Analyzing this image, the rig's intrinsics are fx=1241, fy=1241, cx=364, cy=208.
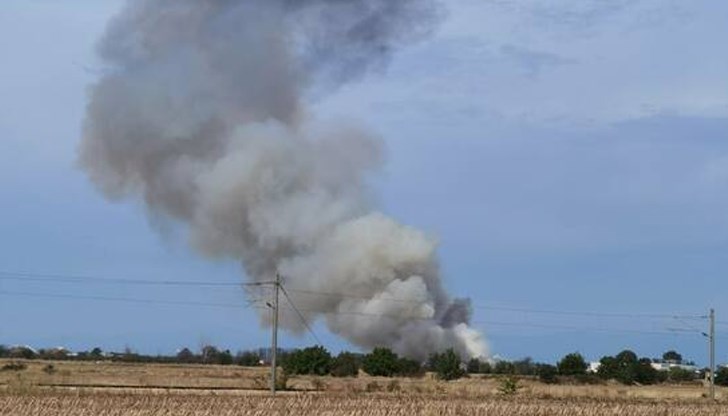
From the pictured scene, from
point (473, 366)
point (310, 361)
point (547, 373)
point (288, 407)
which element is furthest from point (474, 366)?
point (288, 407)

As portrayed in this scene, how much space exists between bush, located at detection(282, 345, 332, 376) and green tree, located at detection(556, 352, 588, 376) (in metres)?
22.3

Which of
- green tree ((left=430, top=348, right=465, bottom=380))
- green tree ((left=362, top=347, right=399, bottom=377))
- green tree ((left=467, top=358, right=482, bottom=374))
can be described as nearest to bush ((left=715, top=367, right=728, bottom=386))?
green tree ((left=467, top=358, right=482, bottom=374))

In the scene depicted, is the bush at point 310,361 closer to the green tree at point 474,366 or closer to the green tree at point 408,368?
the green tree at point 408,368

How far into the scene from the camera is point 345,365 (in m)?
108

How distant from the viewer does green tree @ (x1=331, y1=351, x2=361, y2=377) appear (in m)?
106

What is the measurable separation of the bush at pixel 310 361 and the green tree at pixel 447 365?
9.64 meters

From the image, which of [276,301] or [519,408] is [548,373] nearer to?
[276,301]

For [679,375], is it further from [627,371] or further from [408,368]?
[408,368]

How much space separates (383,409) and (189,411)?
23.4ft

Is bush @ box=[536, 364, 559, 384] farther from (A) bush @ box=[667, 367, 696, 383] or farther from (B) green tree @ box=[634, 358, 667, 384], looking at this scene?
(A) bush @ box=[667, 367, 696, 383]

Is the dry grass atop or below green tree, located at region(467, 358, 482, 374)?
below

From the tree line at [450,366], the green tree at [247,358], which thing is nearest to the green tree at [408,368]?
the tree line at [450,366]

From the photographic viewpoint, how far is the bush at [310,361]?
10669cm

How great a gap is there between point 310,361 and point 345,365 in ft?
10.2
